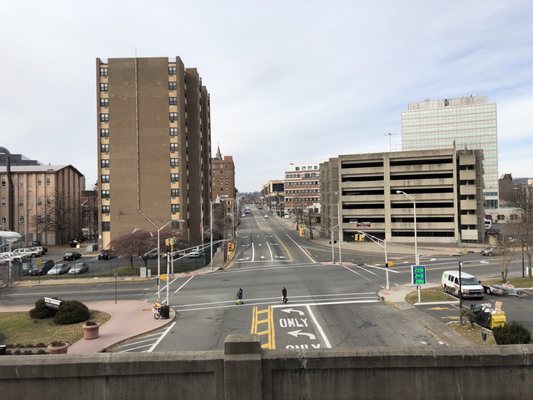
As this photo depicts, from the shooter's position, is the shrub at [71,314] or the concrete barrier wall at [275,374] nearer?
the concrete barrier wall at [275,374]

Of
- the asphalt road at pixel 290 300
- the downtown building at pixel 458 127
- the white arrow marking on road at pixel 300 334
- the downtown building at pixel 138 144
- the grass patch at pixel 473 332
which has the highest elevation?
the downtown building at pixel 458 127

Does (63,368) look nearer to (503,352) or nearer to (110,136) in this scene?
(503,352)

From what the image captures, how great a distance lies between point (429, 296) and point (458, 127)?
141448mm

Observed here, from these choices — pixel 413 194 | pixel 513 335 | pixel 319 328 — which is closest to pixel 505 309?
pixel 319 328

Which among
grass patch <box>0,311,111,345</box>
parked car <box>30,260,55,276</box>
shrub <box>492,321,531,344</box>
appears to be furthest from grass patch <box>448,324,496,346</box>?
parked car <box>30,260,55,276</box>

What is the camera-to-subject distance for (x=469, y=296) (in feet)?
105

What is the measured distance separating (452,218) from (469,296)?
2200 inches

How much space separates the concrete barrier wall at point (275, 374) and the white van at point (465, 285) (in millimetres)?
27980

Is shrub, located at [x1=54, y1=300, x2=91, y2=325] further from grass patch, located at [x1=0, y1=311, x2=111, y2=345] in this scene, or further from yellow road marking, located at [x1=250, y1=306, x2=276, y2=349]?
yellow road marking, located at [x1=250, y1=306, x2=276, y2=349]

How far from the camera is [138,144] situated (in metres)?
77.5

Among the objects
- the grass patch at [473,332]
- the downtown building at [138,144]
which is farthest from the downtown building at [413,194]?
the grass patch at [473,332]

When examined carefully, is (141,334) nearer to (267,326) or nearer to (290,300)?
(267,326)

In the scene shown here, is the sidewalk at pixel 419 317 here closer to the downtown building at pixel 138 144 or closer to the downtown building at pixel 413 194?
the downtown building at pixel 413 194

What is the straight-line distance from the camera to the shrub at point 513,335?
48.7 feet
